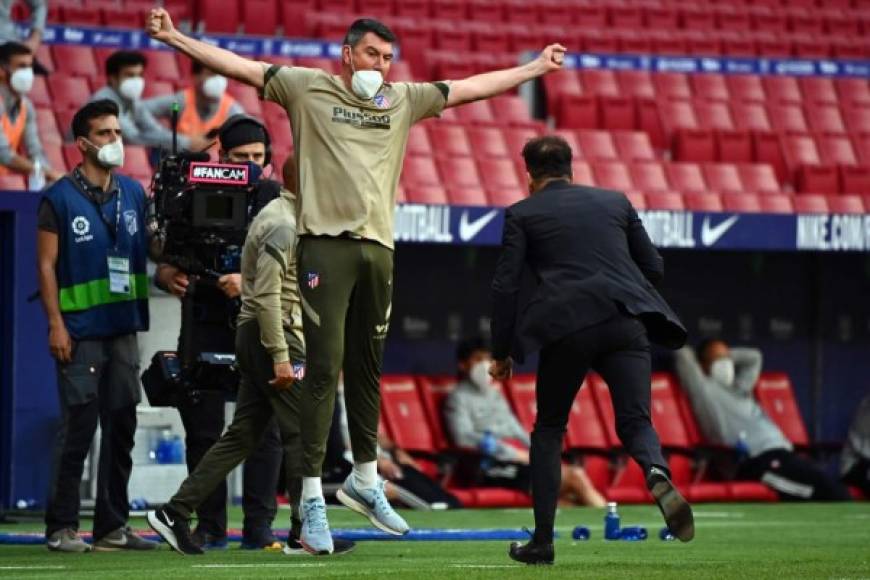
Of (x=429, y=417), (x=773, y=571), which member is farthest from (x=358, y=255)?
(x=429, y=417)

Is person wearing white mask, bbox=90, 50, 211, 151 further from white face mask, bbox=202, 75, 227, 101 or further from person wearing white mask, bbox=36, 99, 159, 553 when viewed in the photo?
person wearing white mask, bbox=36, 99, 159, 553

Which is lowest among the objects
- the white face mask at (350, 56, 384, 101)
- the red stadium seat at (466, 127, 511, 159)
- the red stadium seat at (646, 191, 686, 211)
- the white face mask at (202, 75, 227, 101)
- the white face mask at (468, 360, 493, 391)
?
the white face mask at (468, 360, 493, 391)

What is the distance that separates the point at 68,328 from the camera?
9758mm

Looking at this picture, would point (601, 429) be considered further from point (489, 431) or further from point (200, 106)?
point (200, 106)

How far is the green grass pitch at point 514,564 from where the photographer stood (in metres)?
7.87

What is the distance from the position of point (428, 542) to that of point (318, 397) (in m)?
2.57

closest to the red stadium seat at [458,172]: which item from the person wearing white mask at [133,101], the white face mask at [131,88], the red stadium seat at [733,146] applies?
the person wearing white mask at [133,101]

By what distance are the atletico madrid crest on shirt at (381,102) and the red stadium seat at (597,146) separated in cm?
969

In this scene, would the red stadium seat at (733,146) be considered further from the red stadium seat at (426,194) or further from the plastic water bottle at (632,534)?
the plastic water bottle at (632,534)

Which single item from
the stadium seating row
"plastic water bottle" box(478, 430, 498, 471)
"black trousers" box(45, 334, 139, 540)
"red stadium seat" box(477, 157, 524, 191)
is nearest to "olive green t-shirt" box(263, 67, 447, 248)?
"black trousers" box(45, 334, 139, 540)

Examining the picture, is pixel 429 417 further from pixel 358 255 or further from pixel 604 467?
pixel 358 255

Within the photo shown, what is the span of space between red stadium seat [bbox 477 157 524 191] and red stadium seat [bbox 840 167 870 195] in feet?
11.2

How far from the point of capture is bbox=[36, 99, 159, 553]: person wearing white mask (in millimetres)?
9656

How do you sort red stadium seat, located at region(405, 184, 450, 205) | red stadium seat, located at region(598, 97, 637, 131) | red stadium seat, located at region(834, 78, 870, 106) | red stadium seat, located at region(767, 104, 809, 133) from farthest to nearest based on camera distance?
1. red stadium seat, located at region(834, 78, 870, 106)
2. red stadium seat, located at region(767, 104, 809, 133)
3. red stadium seat, located at region(598, 97, 637, 131)
4. red stadium seat, located at region(405, 184, 450, 205)
